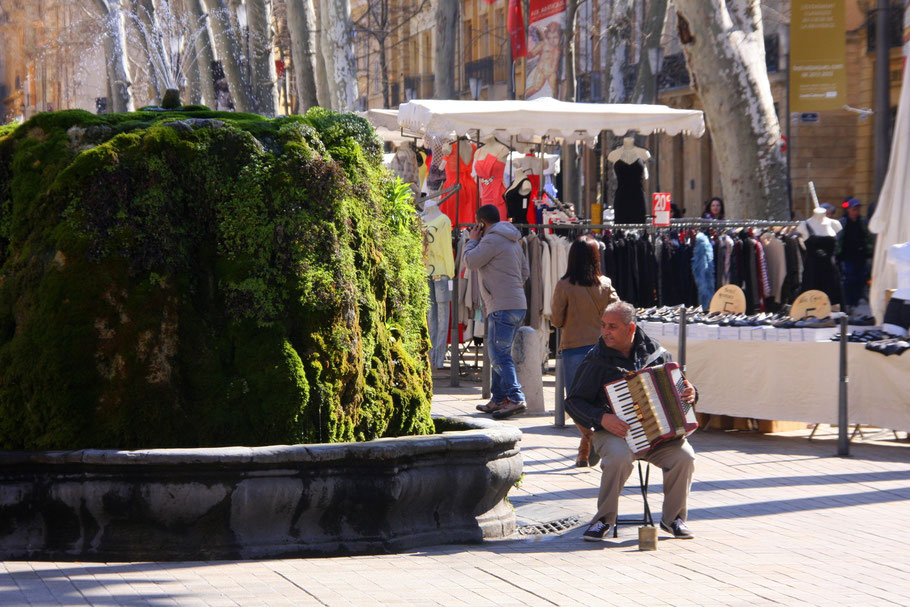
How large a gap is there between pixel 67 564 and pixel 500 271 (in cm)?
693

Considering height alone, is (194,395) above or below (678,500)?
above

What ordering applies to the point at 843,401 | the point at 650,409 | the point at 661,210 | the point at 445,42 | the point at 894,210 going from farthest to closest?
the point at 445,42 < the point at 661,210 < the point at 894,210 < the point at 843,401 < the point at 650,409

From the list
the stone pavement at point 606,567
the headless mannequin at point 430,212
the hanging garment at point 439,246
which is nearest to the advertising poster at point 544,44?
the headless mannequin at point 430,212

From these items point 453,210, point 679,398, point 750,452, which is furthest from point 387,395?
point 453,210

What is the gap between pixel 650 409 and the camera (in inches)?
295

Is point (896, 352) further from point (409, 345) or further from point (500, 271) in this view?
point (409, 345)

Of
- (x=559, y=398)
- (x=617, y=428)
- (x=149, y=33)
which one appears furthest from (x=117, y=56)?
(x=617, y=428)

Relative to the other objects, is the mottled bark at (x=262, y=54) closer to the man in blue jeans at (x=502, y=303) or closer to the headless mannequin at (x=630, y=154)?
the headless mannequin at (x=630, y=154)

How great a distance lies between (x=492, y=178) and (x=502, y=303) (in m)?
4.85

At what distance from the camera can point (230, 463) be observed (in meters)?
6.69

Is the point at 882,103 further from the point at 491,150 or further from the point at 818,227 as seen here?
the point at 491,150

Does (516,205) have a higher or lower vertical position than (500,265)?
higher

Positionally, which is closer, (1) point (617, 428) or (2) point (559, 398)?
(1) point (617, 428)

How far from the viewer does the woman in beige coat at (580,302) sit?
10.9 metres
